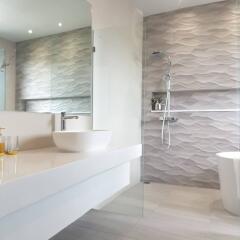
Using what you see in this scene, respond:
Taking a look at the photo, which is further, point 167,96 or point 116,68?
point 167,96

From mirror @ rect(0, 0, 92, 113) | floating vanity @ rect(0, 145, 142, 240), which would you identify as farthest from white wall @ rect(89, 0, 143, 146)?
floating vanity @ rect(0, 145, 142, 240)

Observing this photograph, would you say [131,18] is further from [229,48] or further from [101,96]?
[229,48]

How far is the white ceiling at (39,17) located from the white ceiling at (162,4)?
144 centimetres

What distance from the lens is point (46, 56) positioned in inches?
81.1

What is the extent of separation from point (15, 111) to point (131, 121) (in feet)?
6.18

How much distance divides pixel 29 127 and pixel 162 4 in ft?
9.36

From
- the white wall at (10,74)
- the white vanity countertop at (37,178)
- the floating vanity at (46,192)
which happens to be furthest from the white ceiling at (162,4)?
the white vanity countertop at (37,178)

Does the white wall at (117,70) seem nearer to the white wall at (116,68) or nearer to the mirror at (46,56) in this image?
the white wall at (116,68)

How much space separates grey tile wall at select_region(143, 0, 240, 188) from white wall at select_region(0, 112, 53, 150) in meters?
2.21

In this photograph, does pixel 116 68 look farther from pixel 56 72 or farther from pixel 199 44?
pixel 199 44

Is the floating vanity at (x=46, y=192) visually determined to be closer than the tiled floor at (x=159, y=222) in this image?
Yes

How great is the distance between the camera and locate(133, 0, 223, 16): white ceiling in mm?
3662

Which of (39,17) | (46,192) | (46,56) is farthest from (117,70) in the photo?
(46,192)

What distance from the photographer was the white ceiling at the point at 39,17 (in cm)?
170
